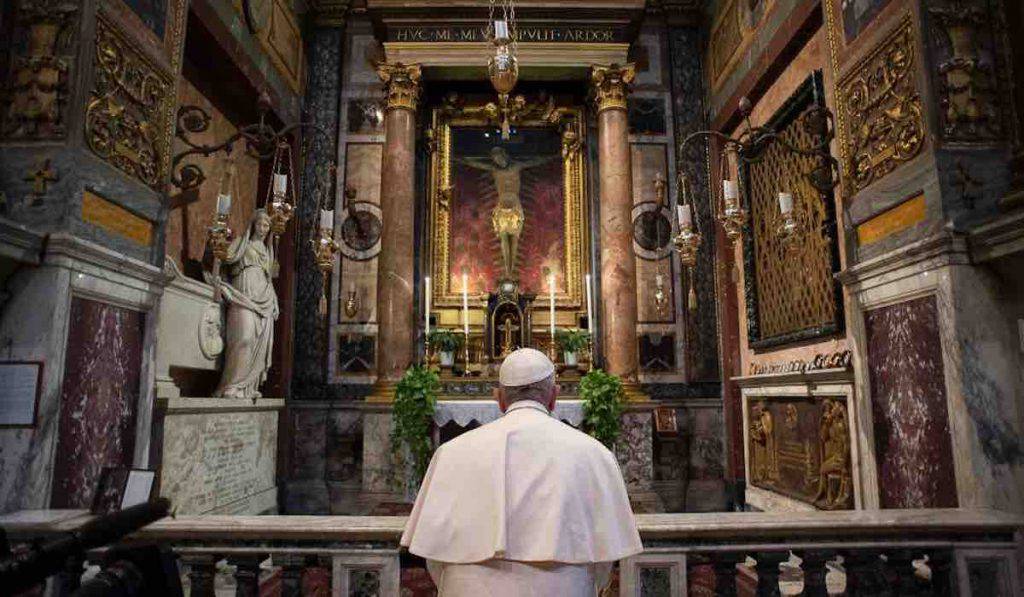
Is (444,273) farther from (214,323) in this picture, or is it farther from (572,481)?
(572,481)

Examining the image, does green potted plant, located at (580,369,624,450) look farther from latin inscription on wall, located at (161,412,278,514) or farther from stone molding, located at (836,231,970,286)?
latin inscription on wall, located at (161,412,278,514)

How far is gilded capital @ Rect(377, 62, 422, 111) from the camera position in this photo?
8891 mm

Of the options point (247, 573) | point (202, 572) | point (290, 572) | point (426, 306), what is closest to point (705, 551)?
point (290, 572)

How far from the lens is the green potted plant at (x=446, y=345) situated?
A: 8391mm

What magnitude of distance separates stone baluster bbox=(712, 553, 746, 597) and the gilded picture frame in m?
6.51

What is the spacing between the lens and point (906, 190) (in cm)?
438

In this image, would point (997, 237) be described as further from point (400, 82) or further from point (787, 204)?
point (400, 82)

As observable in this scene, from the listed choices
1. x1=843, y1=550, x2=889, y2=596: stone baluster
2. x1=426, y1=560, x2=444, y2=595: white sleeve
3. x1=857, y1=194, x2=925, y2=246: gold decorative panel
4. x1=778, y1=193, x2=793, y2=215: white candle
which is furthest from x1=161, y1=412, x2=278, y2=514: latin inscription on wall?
x1=857, y1=194, x2=925, y2=246: gold decorative panel

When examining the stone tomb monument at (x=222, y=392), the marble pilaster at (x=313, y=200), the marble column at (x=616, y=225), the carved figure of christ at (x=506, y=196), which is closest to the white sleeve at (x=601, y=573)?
the stone tomb monument at (x=222, y=392)

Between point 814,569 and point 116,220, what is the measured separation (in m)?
4.84

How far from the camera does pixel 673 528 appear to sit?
2660 mm

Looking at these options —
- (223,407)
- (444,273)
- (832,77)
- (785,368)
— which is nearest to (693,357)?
(785,368)

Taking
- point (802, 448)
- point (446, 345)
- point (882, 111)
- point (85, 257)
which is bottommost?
point (802, 448)

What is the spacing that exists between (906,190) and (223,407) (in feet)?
20.3
